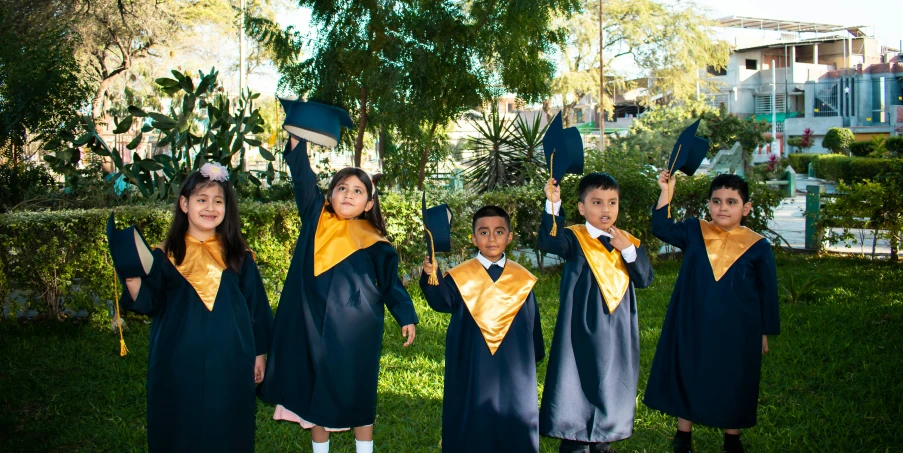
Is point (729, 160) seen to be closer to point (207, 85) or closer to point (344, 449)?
point (207, 85)

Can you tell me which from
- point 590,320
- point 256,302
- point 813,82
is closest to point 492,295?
point 590,320

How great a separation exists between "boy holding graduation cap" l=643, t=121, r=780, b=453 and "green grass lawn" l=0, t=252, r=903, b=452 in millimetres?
336

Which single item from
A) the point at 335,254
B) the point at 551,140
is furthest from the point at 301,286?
the point at 551,140

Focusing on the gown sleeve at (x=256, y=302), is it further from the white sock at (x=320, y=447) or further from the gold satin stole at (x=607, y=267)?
the gold satin stole at (x=607, y=267)

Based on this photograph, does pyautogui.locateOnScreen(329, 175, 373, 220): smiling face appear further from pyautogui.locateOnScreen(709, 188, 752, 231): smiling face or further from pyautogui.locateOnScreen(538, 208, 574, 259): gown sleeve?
pyautogui.locateOnScreen(709, 188, 752, 231): smiling face

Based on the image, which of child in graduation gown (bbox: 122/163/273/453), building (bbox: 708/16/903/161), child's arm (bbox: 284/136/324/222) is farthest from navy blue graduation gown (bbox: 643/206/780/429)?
building (bbox: 708/16/903/161)

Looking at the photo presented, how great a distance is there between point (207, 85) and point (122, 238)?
4786 mm

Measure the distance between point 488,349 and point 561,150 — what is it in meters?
0.98

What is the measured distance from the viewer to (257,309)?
319 cm

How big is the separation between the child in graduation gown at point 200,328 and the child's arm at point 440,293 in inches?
30.4

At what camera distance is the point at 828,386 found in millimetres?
4598

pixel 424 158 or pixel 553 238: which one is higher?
pixel 424 158

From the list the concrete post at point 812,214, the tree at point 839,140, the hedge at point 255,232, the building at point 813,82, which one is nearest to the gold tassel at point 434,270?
the hedge at point 255,232

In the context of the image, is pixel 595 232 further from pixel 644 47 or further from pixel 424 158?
pixel 644 47
